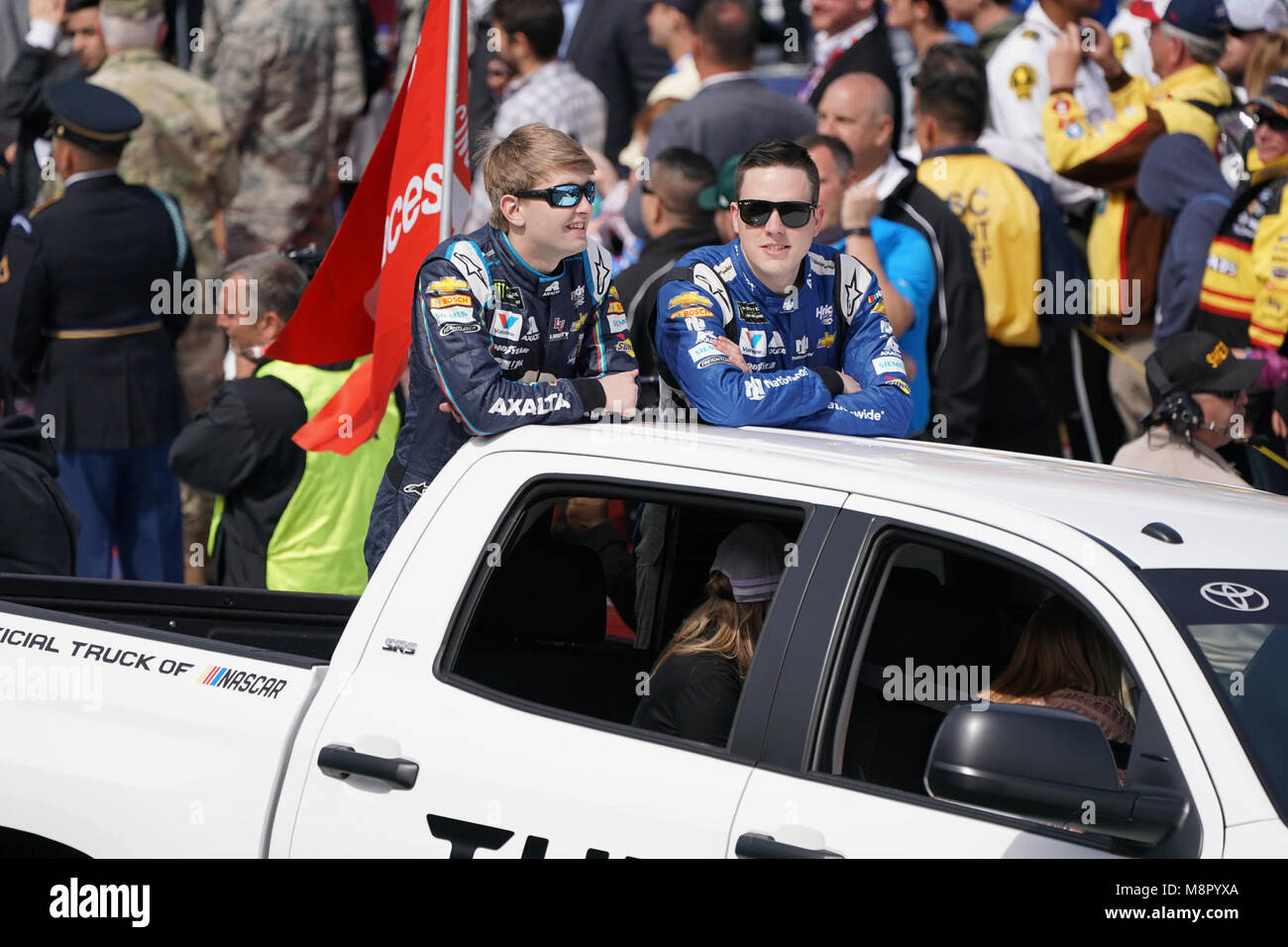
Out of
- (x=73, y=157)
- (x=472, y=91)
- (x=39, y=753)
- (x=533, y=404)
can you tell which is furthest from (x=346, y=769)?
(x=472, y=91)

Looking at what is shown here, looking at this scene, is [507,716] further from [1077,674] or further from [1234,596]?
[1234,596]

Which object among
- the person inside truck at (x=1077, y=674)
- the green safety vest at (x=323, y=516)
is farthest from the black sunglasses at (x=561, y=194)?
the green safety vest at (x=323, y=516)

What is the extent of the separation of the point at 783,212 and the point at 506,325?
0.86 meters

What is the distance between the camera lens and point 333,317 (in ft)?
19.2

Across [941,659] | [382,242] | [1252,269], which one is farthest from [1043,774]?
[1252,269]

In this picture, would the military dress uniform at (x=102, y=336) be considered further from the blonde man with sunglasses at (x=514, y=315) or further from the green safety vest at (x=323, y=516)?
the blonde man with sunglasses at (x=514, y=315)

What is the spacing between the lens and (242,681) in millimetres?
3736

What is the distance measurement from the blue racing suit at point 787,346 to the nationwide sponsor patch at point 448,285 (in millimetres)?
634

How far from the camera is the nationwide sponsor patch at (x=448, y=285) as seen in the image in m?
4.48

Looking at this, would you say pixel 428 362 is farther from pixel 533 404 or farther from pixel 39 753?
pixel 39 753
